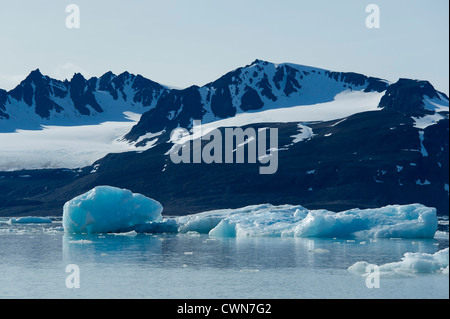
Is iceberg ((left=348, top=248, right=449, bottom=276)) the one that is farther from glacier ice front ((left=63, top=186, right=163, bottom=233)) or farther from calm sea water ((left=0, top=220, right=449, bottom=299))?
glacier ice front ((left=63, top=186, right=163, bottom=233))

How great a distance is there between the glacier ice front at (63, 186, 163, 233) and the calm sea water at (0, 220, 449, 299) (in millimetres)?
5818

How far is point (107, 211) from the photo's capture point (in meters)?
73.3

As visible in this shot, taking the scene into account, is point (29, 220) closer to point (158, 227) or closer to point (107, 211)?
point (158, 227)

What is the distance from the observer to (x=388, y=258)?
47656mm

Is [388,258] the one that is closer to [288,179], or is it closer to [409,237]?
[409,237]

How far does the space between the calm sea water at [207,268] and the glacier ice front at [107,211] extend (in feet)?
19.1

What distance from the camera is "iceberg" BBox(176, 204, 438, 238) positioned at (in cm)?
6169

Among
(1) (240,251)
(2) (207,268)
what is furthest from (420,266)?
(1) (240,251)

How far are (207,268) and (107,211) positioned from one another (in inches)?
1237

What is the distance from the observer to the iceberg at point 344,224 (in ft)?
202

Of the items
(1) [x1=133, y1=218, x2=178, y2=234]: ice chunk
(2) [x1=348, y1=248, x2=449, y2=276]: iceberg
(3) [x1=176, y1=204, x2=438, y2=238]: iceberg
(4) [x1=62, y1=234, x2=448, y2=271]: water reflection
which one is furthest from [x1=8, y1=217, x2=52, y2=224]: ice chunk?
(2) [x1=348, y1=248, x2=449, y2=276]: iceberg

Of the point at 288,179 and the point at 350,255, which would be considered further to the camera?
the point at 288,179
